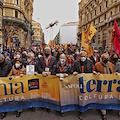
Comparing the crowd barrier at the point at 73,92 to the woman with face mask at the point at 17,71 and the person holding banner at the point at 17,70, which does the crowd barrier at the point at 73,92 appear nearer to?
the woman with face mask at the point at 17,71

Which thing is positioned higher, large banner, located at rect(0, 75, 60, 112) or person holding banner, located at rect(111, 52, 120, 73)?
person holding banner, located at rect(111, 52, 120, 73)

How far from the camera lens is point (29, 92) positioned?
3.48 meters

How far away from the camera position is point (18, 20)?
1265 inches

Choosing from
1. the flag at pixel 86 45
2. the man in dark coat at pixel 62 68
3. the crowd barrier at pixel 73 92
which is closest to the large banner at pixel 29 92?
the crowd barrier at pixel 73 92

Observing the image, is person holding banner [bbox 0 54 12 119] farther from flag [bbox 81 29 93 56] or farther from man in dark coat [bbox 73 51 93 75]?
flag [bbox 81 29 93 56]

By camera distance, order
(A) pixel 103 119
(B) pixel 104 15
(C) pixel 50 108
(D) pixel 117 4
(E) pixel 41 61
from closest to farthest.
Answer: (A) pixel 103 119 → (C) pixel 50 108 → (E) pixel 41 61 → (D) pixel 117 4 → (B) pixel 104 15

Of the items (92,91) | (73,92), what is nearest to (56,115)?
(73,92)

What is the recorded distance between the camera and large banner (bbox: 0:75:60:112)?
3.34 m

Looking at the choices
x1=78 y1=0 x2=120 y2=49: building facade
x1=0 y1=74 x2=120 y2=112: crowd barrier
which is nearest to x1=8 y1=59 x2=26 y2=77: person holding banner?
x1=0 y1=74 x2=120 y2=112: crowd barrier

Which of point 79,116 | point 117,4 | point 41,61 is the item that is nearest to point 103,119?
point 79,116

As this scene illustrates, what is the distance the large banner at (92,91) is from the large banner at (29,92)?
0.85 ft

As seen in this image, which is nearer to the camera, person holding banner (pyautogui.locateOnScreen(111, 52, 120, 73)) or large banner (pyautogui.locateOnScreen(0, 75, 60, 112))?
large banner (pyautogui.locateOnScreen(0, 75, 60, 112))

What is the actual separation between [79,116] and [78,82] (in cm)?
93

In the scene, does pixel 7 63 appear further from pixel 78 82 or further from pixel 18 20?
pixel 18 20
